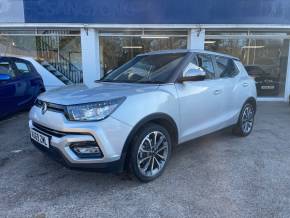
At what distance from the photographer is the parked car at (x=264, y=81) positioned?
31.3 feet

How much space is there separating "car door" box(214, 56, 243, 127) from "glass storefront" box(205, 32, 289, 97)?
4799mm

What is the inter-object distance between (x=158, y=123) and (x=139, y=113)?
18.4 inches

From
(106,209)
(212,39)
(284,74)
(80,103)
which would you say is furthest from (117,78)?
(284,74)

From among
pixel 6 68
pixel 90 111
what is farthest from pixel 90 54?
pixel 90 111

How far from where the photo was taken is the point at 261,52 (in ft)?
30.9

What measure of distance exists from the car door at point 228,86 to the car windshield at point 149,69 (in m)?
0.90

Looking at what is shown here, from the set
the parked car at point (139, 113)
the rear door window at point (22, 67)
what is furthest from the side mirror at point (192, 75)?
the rear door window at point (22, 67)

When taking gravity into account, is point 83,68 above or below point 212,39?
below

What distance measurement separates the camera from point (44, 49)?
9.50m

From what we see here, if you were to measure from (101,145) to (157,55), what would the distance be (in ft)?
6.69

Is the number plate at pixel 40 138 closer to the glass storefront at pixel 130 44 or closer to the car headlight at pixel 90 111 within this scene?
the car headlight at pixel 90 111

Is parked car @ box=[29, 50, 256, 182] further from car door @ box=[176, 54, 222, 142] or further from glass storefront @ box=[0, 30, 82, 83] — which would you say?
glass storefront @ box=[0, 30, 82, 83]

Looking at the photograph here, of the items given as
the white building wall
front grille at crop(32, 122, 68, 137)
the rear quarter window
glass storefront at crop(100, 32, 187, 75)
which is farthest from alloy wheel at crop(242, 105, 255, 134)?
the white building wall

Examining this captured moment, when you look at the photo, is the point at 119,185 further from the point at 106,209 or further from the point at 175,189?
the point at 175,189
